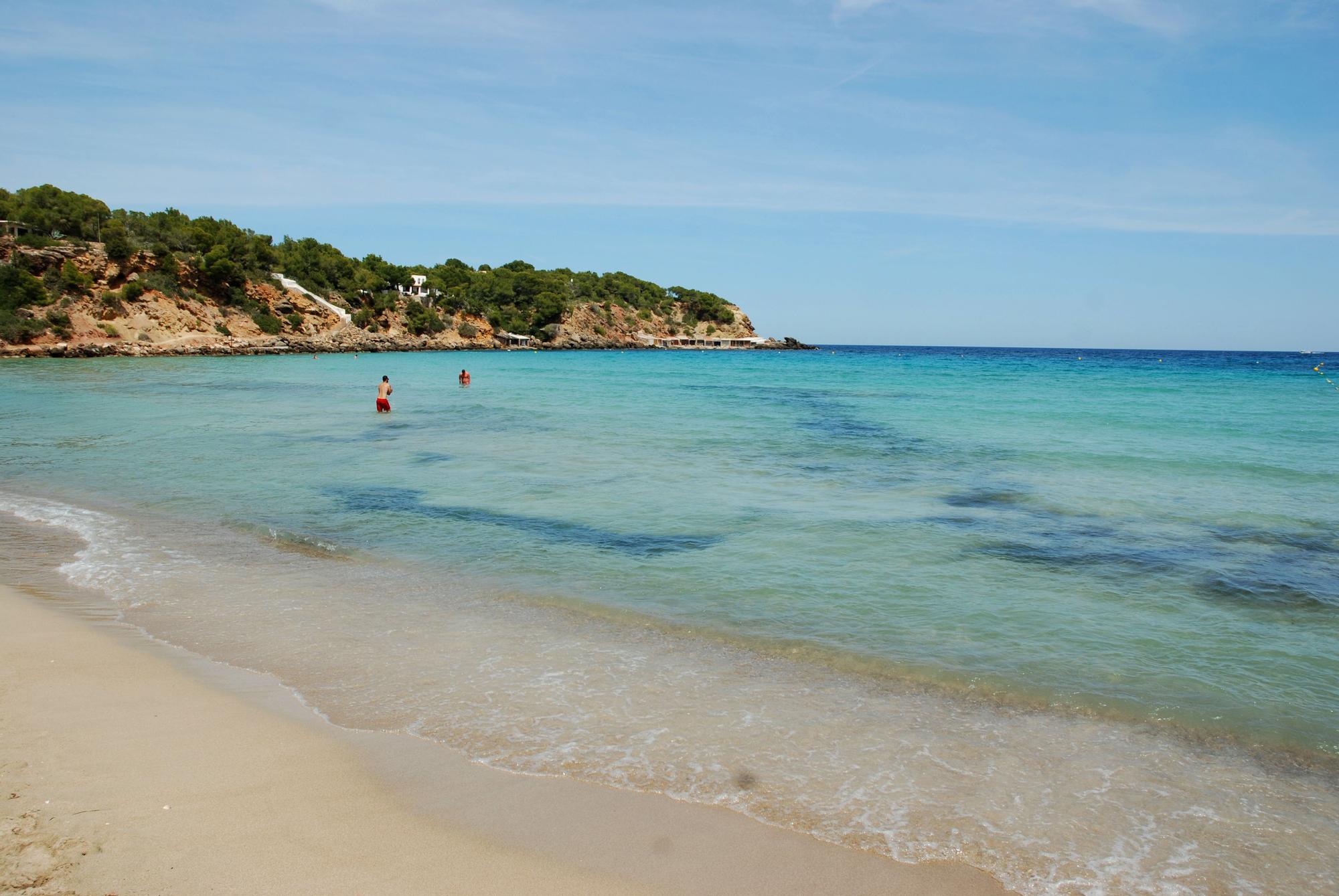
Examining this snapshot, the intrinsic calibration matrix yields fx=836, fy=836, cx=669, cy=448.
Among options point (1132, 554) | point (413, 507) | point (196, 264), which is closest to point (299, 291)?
point (196, 264)

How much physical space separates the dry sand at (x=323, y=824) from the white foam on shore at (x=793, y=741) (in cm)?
19

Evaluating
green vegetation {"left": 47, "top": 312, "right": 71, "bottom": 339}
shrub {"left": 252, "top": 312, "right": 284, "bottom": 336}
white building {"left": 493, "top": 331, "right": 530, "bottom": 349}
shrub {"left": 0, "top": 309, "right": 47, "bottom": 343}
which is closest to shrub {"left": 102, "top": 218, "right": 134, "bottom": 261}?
green vegetation {"left": 47, "top": 312, "right": 71, "bottom": 339}

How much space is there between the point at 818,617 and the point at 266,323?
2961 inches

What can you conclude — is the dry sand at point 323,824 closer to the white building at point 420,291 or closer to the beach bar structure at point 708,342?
the white building at point 420,291

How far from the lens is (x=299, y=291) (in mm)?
Result: 78000

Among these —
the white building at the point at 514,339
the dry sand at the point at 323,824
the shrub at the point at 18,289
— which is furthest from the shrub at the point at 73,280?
the dry sand at the point at 323,824

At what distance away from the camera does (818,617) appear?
21.3ft

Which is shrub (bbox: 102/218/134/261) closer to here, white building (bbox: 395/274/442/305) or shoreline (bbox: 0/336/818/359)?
shoreline (bbox: 0/336/818/359)

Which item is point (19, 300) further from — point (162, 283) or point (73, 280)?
point (162, 283)

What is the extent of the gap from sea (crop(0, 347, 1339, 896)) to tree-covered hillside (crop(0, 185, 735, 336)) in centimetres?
5842

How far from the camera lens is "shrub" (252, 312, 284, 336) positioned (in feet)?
234

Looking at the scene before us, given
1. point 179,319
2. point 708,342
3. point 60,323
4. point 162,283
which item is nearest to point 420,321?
point 179,319

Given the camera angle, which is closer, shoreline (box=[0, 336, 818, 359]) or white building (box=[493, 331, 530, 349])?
shoreline (box=[0, 336, 818, 359])

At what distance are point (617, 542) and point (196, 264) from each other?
71.5 m
